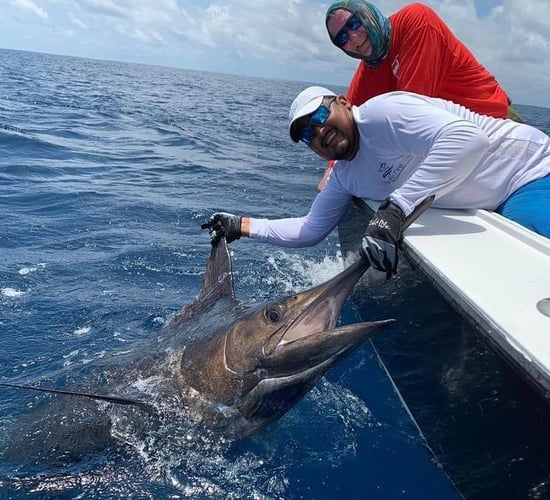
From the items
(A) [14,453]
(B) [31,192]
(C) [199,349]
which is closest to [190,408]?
(C) [199,349]

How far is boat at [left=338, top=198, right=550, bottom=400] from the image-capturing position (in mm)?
1945

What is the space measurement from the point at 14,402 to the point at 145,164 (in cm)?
866

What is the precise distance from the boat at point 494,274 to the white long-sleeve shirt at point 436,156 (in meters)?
0.21

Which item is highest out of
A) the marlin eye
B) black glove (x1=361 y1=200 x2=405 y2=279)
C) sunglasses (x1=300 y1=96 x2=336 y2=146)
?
sunglasses (x1=300 y1=96 x2=336 y2=146)

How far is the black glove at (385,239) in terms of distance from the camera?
2.54 m

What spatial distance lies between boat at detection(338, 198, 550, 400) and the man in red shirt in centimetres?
100

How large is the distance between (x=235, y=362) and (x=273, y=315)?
1.01 feet

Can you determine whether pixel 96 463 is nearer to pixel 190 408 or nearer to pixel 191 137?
pixel 190 408

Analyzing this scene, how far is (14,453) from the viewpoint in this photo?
2.94 metres

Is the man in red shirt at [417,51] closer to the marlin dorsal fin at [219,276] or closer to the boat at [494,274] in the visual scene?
the boat at [494,274]

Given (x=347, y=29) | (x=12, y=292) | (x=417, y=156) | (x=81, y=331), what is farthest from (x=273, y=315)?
(x=12, y=292)

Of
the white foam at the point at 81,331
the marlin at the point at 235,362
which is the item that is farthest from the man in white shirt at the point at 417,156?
the white foam at the point at 81,331

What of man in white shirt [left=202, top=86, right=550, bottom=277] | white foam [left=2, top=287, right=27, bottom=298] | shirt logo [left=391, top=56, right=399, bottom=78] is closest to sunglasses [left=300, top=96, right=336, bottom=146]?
man in white shirt [left=202, top=86, right=550, bottom=277]

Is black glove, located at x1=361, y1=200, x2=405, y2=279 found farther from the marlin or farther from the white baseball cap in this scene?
the white baseball cap
